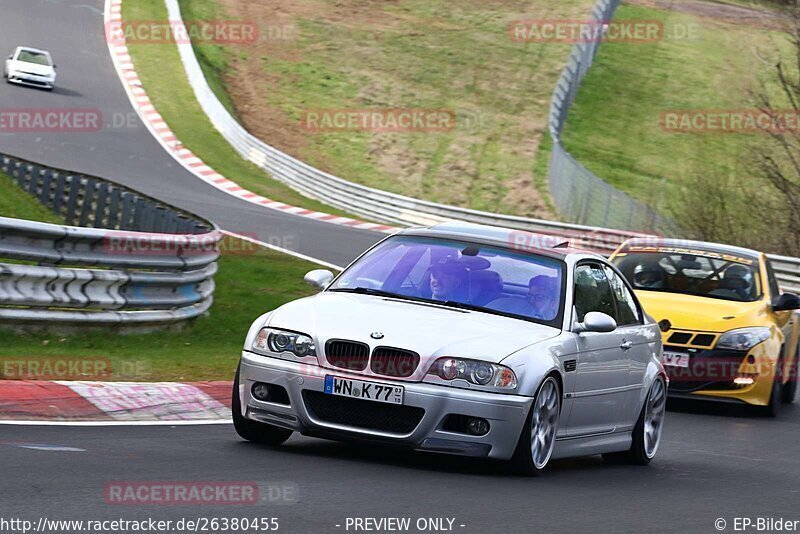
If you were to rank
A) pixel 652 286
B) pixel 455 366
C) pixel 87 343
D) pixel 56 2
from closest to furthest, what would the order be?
pixel 455 366
pixel 87 343
pixel 652 286
pixel 56 2

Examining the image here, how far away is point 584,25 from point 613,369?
48851 millimetres

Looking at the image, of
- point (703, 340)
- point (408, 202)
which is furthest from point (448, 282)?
point (408, 202)

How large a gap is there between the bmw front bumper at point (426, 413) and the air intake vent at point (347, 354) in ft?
0.16

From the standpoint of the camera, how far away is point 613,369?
30.4 feet

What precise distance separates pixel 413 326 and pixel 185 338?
6.07 m

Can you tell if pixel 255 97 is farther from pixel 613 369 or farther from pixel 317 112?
pixel 613 369

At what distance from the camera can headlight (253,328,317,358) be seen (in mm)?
7984

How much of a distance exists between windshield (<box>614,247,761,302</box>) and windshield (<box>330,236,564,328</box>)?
5433mm

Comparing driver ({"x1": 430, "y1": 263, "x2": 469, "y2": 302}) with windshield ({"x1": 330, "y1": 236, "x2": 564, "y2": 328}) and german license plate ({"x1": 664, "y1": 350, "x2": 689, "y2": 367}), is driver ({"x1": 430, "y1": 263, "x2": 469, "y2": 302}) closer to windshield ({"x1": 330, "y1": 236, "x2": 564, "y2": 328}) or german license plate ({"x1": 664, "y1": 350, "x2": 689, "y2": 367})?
windshield ({"x1": 330, "y1": 236, "x2": 564, "y2": 328})

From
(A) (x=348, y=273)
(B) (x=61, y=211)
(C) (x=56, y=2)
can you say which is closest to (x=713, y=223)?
(B) (x=61, y=211)

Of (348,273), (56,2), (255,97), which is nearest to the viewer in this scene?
(348,273)

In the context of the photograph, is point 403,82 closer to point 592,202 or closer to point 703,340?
point 592,202

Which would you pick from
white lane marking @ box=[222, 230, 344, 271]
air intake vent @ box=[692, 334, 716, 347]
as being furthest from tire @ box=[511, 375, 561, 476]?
white lane marking @ box=[222, 230, 344, 271]

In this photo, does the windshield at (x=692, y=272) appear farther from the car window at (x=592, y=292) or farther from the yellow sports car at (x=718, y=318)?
the car window at (x=592, y=292)
